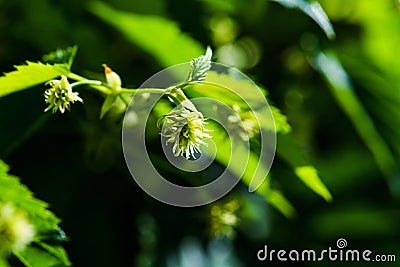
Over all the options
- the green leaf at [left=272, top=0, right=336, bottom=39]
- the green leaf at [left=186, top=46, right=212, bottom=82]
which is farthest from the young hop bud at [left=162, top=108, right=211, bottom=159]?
the green leaf at [left=272, top=0, right=336, bottom=39]

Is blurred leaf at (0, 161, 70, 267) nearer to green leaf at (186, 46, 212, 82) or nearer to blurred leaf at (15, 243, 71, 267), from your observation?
blurred leaf at (15, 243, 71, 267)

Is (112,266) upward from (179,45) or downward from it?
downward

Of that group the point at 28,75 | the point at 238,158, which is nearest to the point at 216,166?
the point at 238,158

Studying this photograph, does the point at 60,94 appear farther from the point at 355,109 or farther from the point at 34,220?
the point at 355,109

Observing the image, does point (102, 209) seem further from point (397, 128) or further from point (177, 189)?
point (397, 128)

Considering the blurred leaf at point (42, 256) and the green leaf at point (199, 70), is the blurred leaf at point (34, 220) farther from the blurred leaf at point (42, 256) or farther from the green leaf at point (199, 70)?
the green leaf at point (199, 70)

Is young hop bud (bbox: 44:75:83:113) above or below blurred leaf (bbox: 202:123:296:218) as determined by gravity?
below

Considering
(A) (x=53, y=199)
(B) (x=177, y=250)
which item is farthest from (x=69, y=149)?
(B) (x=177, y=250)
